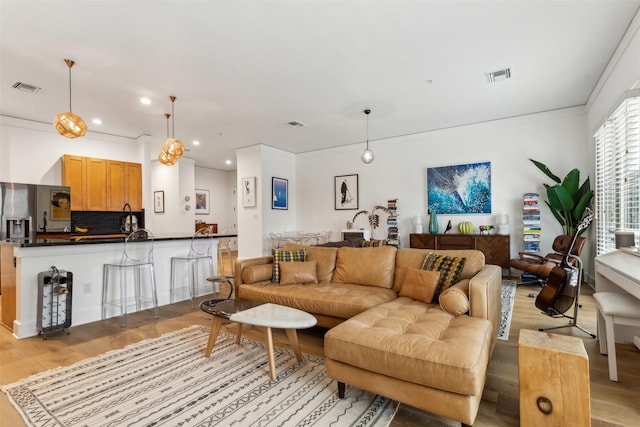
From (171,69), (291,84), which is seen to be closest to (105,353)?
(171,69)

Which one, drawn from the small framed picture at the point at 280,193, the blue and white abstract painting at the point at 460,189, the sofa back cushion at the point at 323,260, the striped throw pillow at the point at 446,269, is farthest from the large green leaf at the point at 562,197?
the small framed picture at the point at 280,193

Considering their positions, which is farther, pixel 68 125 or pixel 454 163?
pixel 454 163

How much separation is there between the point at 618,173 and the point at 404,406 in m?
3.89

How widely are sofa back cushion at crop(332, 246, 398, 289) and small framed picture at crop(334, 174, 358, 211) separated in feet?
13.2

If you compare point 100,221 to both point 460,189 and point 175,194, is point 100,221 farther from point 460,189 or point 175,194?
point 460,189

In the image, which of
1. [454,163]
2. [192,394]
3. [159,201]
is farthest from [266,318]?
[159,201]

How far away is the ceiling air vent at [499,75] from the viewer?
381 centimetres

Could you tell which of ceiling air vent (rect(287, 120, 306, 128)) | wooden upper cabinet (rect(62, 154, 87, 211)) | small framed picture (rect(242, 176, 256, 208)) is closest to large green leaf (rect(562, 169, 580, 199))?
ceiling air vent (rect(287, 120, 306, 128))

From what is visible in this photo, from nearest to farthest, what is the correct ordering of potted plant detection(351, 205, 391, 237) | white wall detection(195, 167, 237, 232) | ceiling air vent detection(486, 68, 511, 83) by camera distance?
ceiling air vent detection(486, 68, 511, 83) < potted plant detection(351, 205, 391, 237) < white wall detection(195, 167, 237, 232)

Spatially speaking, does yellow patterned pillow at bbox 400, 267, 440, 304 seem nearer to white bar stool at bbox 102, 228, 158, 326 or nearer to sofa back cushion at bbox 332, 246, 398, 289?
sofa back cushion at bbox 332, 246, 398, 289

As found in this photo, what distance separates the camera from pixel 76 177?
18.8 ft

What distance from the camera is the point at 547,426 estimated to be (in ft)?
5.05

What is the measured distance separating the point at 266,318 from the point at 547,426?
1.73m

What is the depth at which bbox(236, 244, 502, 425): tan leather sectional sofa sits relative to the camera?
157cm
